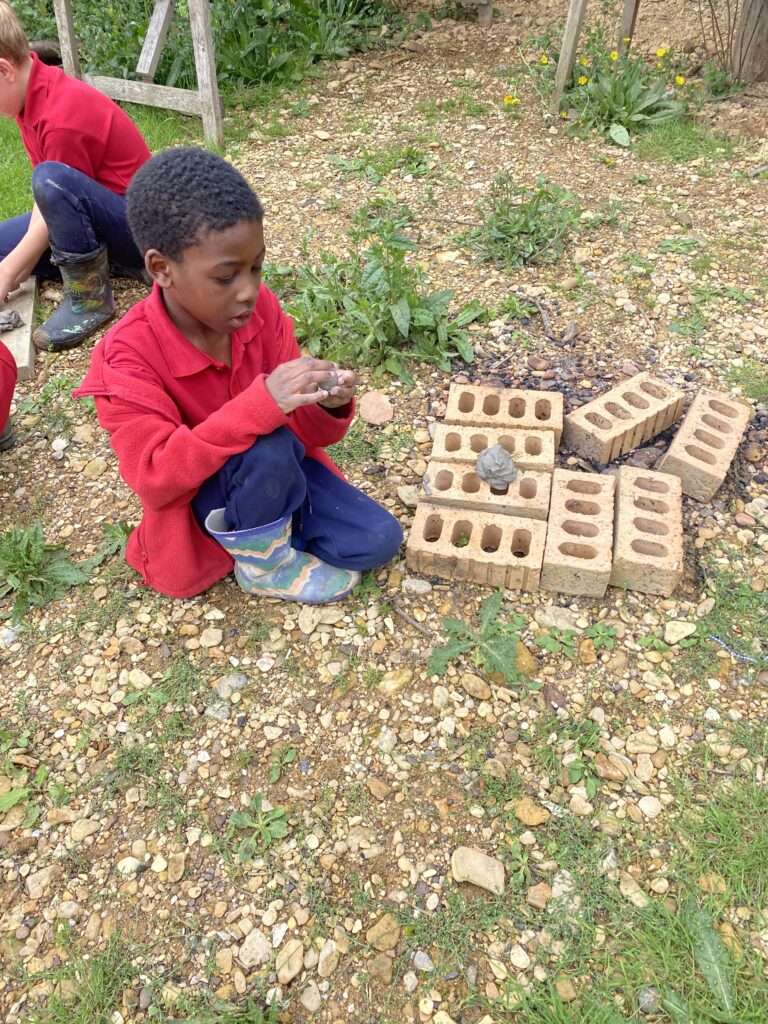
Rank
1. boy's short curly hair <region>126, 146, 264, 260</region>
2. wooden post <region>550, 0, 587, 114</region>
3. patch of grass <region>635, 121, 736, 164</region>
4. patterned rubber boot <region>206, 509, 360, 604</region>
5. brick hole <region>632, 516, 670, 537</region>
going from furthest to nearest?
wooden post <region>550, 0, 587, 114</region>, patch of grass <region>635, 121, 736, 164</region>, brick hole <region>632, 516, 670, 537</region>, patterned rubber boot <region>206, 509, 360, 604</region>, boy's short curly hair <region>126, 146, 264, 260</region>

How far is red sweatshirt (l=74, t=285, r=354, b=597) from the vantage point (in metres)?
1.91

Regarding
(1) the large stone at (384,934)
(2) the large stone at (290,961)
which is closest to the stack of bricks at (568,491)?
(1) the large stone at (384,934)

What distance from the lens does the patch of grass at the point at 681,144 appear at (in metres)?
4.37

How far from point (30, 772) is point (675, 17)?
5979 mm

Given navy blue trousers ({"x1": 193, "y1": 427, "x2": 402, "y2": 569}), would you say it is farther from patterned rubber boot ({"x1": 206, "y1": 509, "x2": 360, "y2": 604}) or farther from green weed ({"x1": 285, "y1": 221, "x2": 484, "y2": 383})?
green weed ({"x1": 285, "y1": 221, "x2": 484, "y2": 383})

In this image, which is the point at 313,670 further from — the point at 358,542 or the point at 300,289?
the point at 300,289

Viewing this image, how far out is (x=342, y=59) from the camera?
5.71m

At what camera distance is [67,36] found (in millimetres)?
5000

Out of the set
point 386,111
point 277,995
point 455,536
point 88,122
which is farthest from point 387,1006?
point 386,111

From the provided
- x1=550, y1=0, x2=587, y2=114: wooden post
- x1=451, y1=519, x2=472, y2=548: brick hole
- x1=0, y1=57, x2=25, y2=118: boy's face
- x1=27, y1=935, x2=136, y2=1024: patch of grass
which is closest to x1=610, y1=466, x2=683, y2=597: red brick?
x1=451, y1=519, x2=472, y2=548: brick hole

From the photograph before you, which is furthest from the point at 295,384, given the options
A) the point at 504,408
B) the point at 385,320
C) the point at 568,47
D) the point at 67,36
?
the point at 67,36

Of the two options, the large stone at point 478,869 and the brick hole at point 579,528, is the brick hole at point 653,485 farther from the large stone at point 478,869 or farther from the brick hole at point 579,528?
the large stone at point 478,869

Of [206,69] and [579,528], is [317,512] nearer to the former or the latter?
[579,528]

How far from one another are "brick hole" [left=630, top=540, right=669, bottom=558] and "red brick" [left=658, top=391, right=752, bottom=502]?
1.33ft
